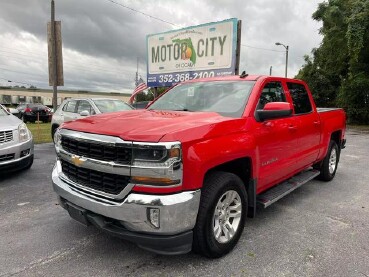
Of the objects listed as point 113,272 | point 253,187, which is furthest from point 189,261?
point 253,187

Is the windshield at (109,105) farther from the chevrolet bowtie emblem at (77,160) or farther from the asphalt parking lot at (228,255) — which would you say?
the chevrolet bowtie emblem at (77,160)

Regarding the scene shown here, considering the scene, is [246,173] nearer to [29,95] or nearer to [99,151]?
[99,151]

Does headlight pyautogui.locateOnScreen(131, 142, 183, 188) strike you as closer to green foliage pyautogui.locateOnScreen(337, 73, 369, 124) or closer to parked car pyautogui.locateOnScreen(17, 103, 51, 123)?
green foliage pyautogui.locateOnScreen(337, 73, 369, 124)

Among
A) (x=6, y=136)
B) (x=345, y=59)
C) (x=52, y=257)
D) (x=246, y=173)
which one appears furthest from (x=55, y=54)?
(x=345, y=59)

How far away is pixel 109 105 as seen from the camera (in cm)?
985

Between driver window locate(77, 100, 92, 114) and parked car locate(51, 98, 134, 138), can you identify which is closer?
parked car locate(51, 98, 134, 138)

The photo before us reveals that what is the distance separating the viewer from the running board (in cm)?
378

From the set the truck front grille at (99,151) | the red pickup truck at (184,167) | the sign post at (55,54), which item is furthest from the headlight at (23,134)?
the sign post at (55,54)

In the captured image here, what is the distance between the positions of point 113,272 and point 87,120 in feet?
5.02

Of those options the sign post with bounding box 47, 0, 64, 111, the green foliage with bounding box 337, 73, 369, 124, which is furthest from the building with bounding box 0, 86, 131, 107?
the sign post with bounding box 47, 0, 64, 111

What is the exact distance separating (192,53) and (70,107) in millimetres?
5876

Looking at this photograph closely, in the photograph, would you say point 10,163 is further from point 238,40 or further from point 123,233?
point 238,40

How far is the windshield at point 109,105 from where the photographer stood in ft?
31.4

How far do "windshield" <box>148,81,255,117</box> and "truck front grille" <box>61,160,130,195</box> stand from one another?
1419mm
